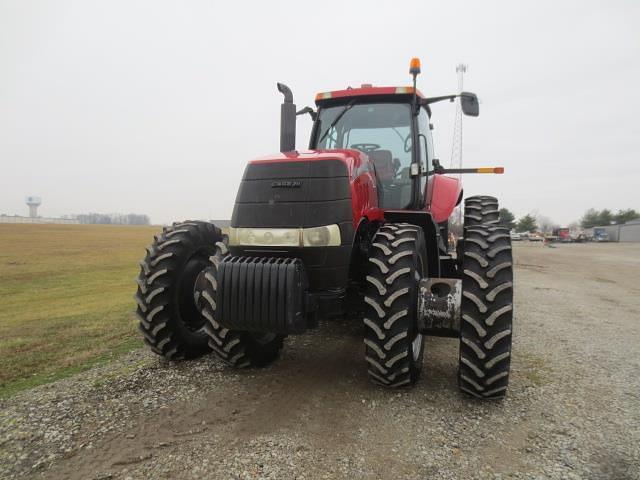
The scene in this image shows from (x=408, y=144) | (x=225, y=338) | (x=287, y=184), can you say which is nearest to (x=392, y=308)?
(x=287, y=184)

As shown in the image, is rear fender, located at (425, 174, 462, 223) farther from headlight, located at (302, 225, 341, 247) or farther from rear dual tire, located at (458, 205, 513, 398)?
headlight, located at (302, 225, 341, 247)

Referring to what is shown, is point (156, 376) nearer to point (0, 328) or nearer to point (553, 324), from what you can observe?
point (0, 328)

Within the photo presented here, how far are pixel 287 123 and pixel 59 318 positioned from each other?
546 cm

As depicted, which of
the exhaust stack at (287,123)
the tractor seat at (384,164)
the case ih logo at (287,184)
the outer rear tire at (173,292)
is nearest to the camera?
the case ih logo at (287,184)

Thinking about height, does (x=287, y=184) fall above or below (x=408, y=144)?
below

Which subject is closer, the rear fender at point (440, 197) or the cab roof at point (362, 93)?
the cab roof at point (362, 93)

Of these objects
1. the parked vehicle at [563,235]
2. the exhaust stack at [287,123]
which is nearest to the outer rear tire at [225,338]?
the exhaust stack at [287,123]

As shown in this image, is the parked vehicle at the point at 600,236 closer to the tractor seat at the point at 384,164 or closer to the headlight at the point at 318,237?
the tractor seat at the point at 384,164

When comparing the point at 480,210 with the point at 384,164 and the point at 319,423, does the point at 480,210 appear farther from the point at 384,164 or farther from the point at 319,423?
the point at 319,423

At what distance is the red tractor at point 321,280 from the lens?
3464 millimetres

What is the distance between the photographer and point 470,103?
195 inches

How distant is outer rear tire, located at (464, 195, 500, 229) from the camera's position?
19.3 ft

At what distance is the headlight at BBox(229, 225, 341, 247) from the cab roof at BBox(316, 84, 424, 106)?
7.33 ft

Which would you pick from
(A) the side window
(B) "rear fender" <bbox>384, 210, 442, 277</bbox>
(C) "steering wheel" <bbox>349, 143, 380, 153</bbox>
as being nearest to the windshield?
(C) "steering wheel" <bbox>349, 143, 380, 153</bbox>
